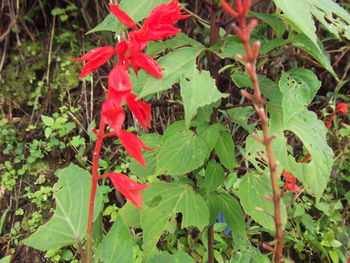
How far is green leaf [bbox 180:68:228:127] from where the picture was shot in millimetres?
787

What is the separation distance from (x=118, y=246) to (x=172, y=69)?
451mm

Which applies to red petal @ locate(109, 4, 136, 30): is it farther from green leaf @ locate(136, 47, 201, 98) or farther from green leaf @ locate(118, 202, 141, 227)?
green leaf @ locate(118, 202, 141, 227)

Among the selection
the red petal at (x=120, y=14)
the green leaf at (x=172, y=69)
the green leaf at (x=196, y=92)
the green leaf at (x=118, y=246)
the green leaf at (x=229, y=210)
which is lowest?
the green leaf at (x=229, y=210)

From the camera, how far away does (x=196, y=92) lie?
0.81 meters

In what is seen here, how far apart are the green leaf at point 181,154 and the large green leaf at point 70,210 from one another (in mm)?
208

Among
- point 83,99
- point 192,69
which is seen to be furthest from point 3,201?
point 192,69

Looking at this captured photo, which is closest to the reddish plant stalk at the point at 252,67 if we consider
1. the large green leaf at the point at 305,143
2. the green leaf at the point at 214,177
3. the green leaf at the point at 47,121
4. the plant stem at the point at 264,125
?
the plant stem at the point at 264,125

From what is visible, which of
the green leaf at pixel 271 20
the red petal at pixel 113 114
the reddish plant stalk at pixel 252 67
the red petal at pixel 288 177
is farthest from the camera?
the red petal at pixel 288 177

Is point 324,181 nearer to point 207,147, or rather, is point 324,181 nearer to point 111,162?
point 207,147

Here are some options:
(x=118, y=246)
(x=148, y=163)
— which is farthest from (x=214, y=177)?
(x=118, y=246)

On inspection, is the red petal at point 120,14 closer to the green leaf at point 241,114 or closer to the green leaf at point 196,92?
the green leaf at point 196,92

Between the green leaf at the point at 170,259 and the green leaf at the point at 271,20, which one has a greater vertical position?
the green leaf at the point at 271,20

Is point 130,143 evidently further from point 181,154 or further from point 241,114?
point 241,114

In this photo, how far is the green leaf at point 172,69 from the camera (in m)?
0.80
